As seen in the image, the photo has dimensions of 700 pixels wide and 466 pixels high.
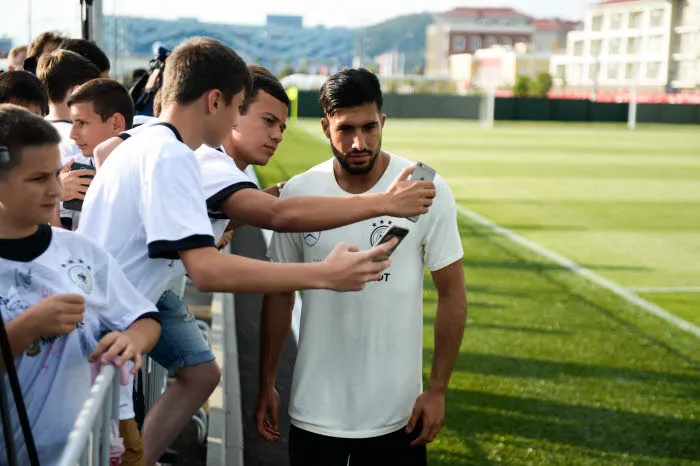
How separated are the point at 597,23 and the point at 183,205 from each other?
454 feet

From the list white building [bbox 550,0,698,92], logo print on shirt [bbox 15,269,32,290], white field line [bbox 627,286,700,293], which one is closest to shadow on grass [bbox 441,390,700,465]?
logo print on shirt [bbox 15,269,32,290]

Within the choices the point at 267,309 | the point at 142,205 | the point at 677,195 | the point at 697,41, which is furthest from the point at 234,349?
the point at 697,41

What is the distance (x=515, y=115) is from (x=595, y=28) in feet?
230

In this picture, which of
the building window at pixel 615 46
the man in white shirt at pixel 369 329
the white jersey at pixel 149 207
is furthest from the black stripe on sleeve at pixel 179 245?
the building window at pixel 615 46

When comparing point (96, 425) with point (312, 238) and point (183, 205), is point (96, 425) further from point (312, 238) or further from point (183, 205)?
point (312, 238)

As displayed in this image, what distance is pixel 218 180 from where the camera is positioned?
3.27 meters

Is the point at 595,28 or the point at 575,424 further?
the point at 595,28

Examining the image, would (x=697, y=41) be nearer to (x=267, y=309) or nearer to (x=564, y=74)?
(x=564, y=74)

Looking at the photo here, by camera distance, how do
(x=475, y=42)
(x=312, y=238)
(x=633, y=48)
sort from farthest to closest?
(x=475, y=42), (x=633, y=48), (x=312, y=238)

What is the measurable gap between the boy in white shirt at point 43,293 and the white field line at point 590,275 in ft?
25.2

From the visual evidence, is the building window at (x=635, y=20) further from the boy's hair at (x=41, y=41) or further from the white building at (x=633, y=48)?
the boy's hair at (x=41, y=41)

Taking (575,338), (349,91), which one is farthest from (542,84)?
(349,91)

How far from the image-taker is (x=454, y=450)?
19.7 ft

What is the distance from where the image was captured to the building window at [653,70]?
115m
